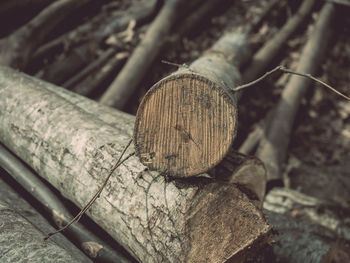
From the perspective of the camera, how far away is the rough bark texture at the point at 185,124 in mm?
1267

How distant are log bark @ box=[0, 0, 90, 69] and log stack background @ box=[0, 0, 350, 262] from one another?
0.01 meters

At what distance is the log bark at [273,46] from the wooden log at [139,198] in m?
2.59

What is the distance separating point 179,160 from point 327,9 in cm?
440

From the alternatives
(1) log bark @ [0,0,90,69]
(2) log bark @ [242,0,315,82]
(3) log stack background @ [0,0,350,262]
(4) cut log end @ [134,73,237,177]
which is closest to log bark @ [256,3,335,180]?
(3) log stack background @ [0,0,350,262]

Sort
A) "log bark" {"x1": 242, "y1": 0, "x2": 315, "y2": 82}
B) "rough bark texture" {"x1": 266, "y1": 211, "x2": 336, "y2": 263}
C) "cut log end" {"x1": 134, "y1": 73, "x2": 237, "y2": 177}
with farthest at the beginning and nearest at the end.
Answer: "log bark" {"x1": 242, "y1": 0, "x2": 315, "y2": 82}, "rough bark texture" {"x1": 266, "y1": 211, "x2": 336, "y2": 263}, "cut log end" {"x1": 134, "y1": 73, "x2": 237, "y2": 177}

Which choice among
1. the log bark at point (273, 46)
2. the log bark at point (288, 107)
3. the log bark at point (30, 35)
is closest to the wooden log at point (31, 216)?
the log bark at point (30, 35)

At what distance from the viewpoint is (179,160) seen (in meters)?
1.33

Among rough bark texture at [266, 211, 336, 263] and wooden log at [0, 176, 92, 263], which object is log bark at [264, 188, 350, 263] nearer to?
rough bark texture at [266, 211, 336, 263]

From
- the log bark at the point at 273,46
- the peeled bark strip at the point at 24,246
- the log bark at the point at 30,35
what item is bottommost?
the peeled bark strip at the point at 24,246

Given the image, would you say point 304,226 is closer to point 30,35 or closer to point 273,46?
point 273,46

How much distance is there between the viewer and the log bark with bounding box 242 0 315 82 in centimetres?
384

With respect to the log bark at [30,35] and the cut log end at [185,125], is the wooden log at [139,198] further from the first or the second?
the log bark at [30,35]

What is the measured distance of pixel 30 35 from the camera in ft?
10.4

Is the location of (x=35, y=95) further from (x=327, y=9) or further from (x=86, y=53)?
(x=327, y=9)
